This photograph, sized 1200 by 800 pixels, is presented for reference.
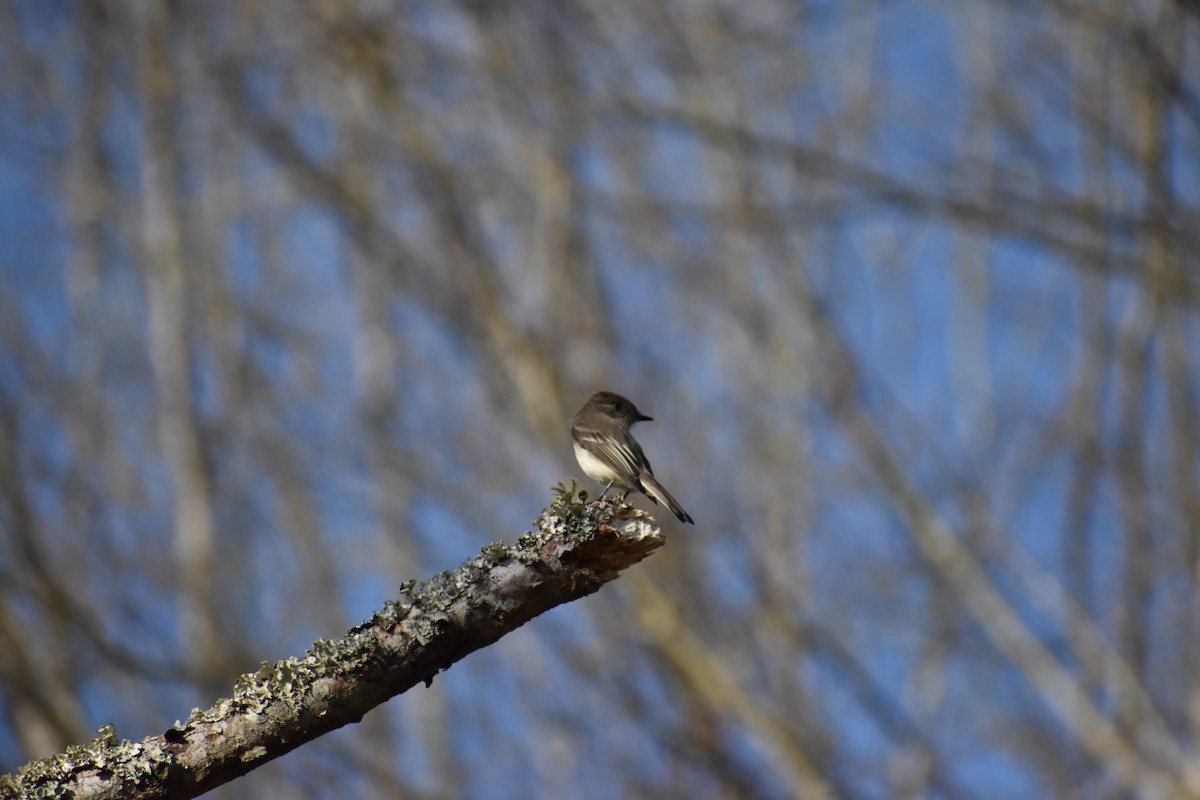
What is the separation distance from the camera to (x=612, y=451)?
225 inches

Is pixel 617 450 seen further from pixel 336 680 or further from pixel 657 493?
pixel 336 680

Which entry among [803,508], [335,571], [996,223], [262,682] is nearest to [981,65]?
[803,508]

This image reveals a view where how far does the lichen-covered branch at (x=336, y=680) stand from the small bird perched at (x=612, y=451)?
1791 millimetres

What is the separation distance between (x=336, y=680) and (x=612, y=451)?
2902 millimetres

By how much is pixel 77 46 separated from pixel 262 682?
34.0 ft

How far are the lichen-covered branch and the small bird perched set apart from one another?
1.79 meters

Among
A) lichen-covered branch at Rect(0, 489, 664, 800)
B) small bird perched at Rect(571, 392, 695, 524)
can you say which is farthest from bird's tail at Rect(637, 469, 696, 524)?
lichen-covered branch at Rect(0, 489, 664, 800)

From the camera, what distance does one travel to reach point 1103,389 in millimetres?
9086

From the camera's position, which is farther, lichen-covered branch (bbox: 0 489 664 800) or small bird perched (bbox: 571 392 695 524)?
small bird perched (bbox: 571 392 695 524)

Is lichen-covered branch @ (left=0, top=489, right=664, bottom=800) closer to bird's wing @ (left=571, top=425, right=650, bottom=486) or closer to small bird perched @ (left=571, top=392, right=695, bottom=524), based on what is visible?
small bird perched @ (left=571, top=392, right=695, bottom=524)

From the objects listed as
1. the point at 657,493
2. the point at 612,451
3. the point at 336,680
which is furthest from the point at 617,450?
the point at 336,680

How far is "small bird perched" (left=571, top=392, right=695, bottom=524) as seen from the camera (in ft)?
17.9

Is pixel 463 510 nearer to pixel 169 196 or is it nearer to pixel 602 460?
pixel 169 196

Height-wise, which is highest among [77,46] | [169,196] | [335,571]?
[77,46]
